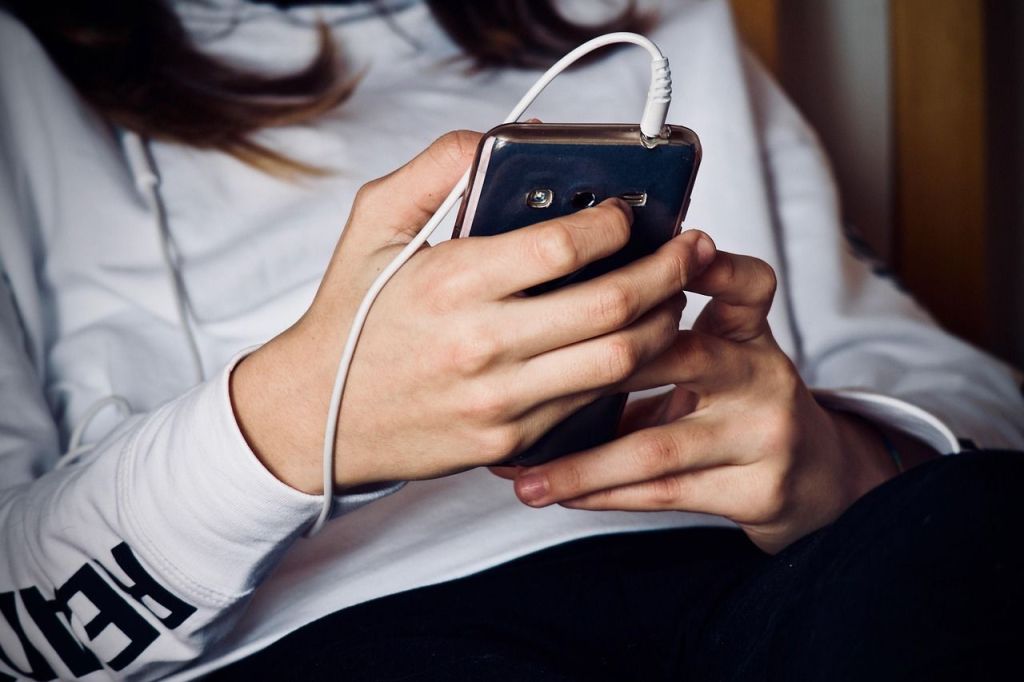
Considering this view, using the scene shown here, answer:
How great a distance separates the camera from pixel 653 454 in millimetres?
520

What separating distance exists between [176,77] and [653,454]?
60 centimetres

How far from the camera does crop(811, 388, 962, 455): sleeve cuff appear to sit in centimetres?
65

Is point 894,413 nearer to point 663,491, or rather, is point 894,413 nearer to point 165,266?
point 663,491

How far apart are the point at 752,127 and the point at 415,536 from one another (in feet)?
1.68

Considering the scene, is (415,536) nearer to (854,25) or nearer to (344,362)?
(344,362)

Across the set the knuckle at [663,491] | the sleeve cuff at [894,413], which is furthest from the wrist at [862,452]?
the knuckle at [663,491]

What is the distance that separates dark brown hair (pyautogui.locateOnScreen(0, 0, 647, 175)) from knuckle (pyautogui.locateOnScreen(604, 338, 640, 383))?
1.45 feet

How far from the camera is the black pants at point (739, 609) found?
396mm

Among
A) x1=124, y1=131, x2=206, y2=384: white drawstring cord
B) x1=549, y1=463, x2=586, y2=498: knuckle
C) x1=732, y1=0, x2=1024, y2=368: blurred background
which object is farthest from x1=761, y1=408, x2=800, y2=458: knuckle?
x1=732, y1=0, x2=1024, y2=368: blurred background

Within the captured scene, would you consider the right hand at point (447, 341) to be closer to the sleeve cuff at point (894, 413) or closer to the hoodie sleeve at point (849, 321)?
the sleeve cuff at point (894, 413)

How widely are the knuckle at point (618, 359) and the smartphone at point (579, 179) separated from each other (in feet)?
0.14

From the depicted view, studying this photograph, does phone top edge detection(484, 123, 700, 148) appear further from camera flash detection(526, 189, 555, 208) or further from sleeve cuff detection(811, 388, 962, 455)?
sleeve cuff detection(811, 388, 962, 455)

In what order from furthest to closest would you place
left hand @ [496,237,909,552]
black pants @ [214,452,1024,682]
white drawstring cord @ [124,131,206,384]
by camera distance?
white drawstring cord @ [124,131,206,384] → left hand @ [496,237,909,552] → black pants @ [214,452,1024,682]

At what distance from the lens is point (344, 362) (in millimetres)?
447
